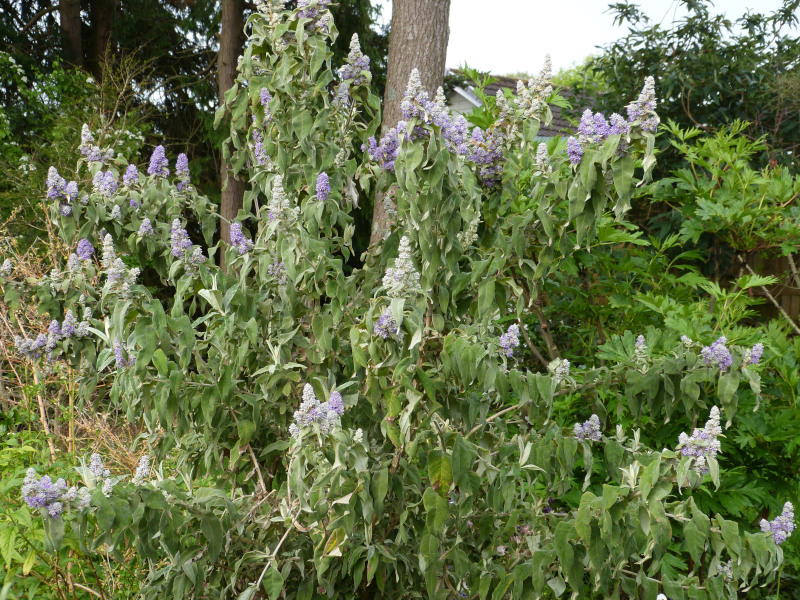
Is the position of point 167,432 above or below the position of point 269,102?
below

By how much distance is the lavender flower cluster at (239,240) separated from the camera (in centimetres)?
241

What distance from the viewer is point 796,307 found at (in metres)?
5.12

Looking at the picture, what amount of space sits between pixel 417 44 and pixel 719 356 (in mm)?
3674

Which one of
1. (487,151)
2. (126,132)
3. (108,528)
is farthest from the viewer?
(126,132)

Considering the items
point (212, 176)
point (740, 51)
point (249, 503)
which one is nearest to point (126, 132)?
point (212, 176)

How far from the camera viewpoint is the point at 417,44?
5152 mm

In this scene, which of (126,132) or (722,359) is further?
(126,132)

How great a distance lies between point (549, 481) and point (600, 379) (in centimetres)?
41

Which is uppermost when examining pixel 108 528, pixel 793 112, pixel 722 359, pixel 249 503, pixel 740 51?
pixel 740 51

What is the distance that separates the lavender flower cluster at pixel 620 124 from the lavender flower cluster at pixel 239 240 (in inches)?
42.6

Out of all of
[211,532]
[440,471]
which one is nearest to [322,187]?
[440,471]

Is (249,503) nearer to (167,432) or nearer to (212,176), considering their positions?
(167,432)

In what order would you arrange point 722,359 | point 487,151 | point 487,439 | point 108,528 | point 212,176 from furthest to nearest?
point 212,176
point 487,151
point 487,439
point 722,359
point 108,528

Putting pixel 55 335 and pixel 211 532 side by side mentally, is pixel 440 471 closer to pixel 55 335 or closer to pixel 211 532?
pixel 211 532
